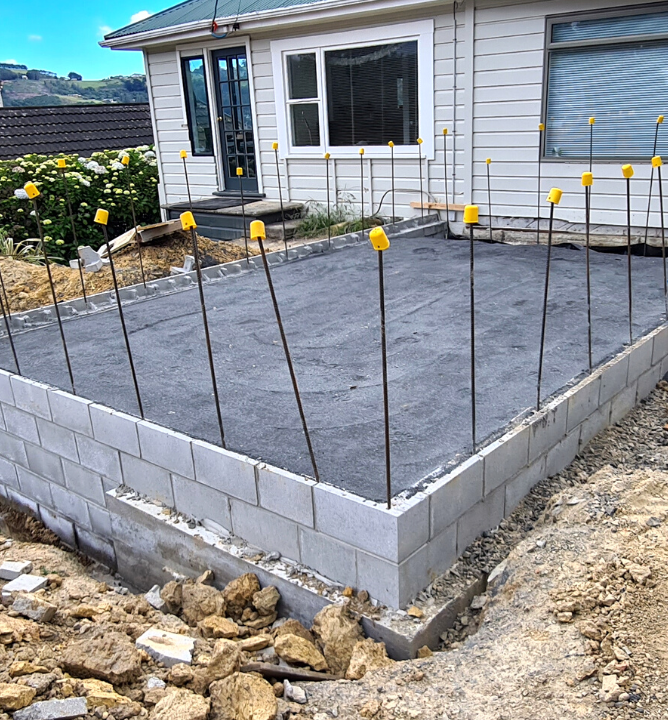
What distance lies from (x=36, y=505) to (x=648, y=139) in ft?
20.3

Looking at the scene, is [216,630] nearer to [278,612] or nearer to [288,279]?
[278,612]

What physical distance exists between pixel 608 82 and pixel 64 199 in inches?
276

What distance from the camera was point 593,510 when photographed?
291 centimetres

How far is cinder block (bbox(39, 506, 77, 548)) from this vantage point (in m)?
4.00

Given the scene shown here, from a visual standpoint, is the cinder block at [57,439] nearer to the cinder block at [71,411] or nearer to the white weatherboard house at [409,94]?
the cinder block at [71,411]

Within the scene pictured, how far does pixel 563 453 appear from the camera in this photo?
11.5 ft

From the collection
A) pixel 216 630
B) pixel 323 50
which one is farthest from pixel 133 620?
pixel 323 50

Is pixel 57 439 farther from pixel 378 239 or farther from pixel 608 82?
pixel 608 82

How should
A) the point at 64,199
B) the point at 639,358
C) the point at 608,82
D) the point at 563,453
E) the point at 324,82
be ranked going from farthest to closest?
the point at 64,199 → the point at 324,82 → the point at 608,82 → the point at 639,358 → the point at 563,453

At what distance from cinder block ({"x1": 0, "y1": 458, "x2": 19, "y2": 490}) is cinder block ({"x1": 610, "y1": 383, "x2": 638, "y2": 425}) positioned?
3.58m

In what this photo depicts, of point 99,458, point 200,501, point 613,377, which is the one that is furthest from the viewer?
point 613,377

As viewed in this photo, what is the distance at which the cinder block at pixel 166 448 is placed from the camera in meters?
3.14

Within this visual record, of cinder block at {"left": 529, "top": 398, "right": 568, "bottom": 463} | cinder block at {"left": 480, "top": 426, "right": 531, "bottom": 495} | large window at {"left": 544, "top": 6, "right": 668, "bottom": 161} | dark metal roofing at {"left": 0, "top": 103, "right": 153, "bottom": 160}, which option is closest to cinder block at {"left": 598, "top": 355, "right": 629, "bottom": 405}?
cinder block at {"left": 529, "top": 398, "right": 568, "bottom": 463}

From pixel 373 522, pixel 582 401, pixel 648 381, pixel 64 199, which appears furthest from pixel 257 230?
pixel 64 199
